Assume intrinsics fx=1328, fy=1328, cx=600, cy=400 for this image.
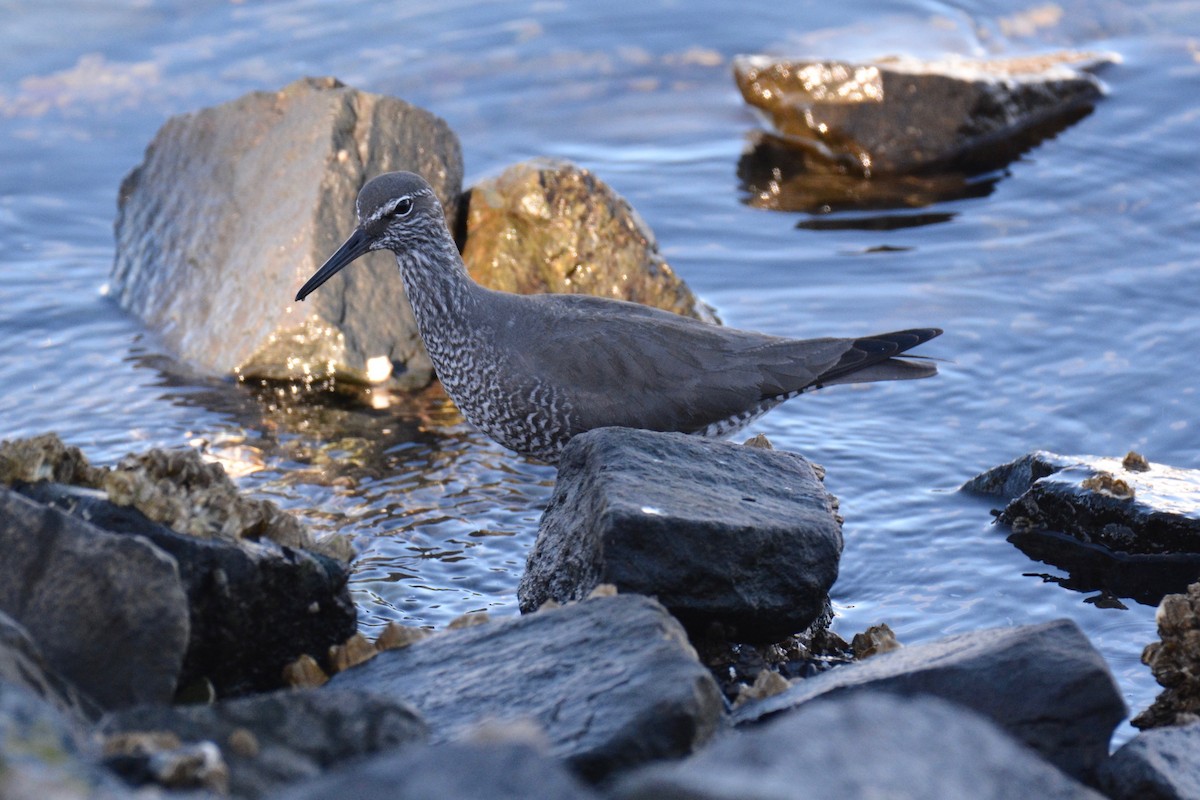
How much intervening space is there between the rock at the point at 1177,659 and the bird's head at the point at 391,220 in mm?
3858

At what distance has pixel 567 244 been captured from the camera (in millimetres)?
8445

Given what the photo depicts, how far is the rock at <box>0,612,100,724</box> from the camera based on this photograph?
10.1 ft

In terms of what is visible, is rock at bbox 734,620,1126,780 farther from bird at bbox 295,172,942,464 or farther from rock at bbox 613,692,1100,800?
bird at bbox 295,172,942,464

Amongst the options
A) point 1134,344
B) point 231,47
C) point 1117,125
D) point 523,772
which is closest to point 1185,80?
point 1117,125

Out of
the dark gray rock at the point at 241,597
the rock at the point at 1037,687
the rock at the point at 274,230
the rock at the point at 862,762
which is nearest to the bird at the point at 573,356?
the rock at the point at 274,230

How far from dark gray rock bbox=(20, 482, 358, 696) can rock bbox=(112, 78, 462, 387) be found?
4011mm

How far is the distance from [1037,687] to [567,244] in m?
5.23

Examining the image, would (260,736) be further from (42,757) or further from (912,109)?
(912,109)

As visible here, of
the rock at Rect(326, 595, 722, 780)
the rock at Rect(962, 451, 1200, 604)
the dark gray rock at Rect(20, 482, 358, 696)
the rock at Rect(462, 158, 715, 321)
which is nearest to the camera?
the rock at Rect(326, 595, 722, 780)

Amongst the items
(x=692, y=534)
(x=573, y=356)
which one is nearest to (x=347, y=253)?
(x=573, y=356)

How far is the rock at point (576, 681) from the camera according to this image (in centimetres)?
336

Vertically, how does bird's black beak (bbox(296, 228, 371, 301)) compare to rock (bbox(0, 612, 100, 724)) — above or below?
above

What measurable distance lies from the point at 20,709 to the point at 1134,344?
25.4ft

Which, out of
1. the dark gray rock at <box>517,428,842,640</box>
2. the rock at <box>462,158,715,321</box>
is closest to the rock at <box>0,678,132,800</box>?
the dark gray rock at <box>517,428,842,640</box>
